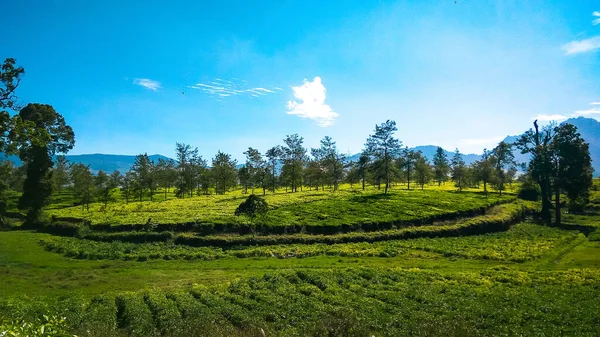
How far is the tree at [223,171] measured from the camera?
10625 centimetres

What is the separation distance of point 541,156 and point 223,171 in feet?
267

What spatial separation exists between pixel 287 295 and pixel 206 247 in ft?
80.8

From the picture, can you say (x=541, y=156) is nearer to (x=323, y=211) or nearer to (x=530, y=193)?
(x=530, y=193)

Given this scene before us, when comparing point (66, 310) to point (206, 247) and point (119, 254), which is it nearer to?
point (119, 254)

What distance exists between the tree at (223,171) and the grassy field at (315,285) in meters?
56.6

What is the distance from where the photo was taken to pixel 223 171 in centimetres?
10531

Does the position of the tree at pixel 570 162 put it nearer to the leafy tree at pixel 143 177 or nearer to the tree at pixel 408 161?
the tree at pixel 408 161

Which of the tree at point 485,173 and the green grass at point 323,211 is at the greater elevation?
the tree at point 485,173

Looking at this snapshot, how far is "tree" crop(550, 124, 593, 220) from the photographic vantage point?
6806cm

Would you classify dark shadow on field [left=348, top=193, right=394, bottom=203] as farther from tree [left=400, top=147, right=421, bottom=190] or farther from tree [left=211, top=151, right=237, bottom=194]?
tree [left=211, top=151, right=237, bottom=194]

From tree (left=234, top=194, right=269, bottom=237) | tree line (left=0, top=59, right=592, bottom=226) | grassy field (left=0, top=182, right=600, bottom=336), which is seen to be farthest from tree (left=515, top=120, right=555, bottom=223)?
tree (left=234, top=194, right=269, bottom=237)

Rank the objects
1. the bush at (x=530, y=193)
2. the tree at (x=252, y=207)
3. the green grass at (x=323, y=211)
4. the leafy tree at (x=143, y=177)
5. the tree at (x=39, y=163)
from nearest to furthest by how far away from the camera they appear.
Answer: the tree at (x=252, y=207)
the green grass at (x=323, y=211)
the tree at (x=39, y=163)
the bush at (x=530, y=193)
the leafy tree at (x=143, y=177)

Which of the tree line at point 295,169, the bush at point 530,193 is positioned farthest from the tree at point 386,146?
the bush at point 530,193

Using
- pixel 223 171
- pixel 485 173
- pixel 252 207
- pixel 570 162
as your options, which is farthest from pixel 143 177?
pixel 570 162
